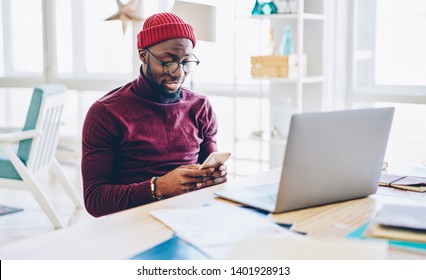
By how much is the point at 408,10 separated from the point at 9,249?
2.93 m

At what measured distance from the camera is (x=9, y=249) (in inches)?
45.7

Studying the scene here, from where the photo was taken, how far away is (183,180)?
1677 millimetres

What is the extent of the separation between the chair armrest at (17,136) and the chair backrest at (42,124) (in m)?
0.04

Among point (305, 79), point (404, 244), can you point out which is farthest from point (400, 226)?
point (305, 79)

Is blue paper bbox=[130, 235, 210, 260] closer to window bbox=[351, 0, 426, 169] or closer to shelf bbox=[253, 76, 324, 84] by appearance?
shelf bbox=[253, 76, 324, 84]

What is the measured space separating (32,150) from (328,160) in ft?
8.57

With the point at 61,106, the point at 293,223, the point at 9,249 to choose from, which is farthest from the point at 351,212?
the point at 61,106

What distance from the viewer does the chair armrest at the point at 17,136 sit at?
3443 mm

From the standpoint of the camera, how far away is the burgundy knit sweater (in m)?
1.80

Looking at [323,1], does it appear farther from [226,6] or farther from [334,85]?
[226,6]

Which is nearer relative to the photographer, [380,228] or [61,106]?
[380,228]

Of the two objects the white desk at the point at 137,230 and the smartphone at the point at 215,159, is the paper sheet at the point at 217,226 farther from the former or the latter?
the smartphone at the point at 215,159

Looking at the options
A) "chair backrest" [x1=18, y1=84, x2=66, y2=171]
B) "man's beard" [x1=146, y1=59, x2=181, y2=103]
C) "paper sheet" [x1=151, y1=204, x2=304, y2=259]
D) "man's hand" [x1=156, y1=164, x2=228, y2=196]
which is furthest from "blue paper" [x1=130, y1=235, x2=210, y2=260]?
"chair backrest" [x1=18, y1=84, x2=66, y2=171]

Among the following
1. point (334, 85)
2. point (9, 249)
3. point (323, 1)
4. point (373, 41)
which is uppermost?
point (323, 1)
